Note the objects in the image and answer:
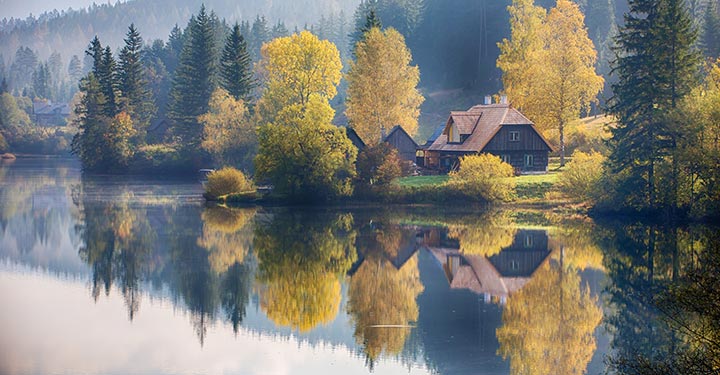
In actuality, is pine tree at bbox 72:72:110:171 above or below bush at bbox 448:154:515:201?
above

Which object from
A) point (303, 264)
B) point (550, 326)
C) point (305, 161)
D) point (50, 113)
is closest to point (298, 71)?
point (305, 161)

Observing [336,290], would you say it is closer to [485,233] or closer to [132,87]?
[485,233]

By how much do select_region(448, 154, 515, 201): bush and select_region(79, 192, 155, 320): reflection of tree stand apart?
20171 millimetres

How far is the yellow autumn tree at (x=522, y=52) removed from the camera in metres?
71.2

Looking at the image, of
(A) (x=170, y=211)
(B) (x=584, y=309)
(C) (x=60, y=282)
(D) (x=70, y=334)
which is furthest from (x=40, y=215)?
(B) (x=584, y=309)

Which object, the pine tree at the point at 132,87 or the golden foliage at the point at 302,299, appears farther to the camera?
the pine tree at the point at 132,87

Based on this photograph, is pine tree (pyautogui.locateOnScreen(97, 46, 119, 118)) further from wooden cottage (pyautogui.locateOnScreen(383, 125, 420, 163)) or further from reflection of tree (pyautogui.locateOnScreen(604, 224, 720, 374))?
reflection of tree (pyautogui.locateOnScreen(604, 224, 720, 374))

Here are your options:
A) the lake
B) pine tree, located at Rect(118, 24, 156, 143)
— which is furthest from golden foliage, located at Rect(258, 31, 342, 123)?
pine tree, located at Rect(118, 24, 156, 143)

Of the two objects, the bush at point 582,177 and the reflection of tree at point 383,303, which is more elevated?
the bush at point 582,177

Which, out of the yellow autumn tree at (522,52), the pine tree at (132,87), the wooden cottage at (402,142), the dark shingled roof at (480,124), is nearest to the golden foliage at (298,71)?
the wooden cottage at (402,142)

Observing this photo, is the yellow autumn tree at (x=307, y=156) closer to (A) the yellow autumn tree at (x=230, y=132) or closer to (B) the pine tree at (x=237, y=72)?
(A) the yellow autumn tree at (x=230, y=132)

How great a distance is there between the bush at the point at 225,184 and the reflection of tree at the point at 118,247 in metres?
5.89

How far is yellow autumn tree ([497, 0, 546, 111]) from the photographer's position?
234 feet

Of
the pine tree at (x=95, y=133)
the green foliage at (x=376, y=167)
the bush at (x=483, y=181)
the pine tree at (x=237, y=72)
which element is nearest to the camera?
the bush at (x=483, y=181)
